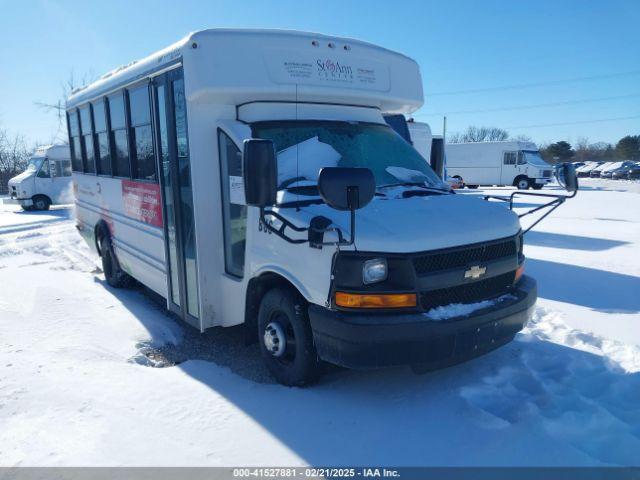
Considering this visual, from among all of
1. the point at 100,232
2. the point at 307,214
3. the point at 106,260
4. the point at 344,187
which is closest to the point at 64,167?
the point at 100,232

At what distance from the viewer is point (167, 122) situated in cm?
458

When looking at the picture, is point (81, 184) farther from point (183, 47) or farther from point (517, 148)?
point (517, 148)

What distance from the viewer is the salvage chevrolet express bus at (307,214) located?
3.10m

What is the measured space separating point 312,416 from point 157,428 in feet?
3.49

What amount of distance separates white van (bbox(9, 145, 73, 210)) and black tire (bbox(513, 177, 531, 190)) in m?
26.4

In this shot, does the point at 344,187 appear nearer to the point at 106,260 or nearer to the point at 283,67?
the point at 283,67

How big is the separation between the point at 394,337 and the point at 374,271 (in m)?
0.45

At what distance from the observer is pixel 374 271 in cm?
311

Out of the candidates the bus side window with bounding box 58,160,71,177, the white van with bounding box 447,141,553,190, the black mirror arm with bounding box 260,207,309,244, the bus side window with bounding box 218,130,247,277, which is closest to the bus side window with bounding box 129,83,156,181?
the bus side window with bounding box 218,130,247,277

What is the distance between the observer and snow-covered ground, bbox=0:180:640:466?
2.88 m

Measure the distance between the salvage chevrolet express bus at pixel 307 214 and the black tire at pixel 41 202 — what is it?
17.0m

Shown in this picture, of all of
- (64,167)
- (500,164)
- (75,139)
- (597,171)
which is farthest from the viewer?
(597,171)

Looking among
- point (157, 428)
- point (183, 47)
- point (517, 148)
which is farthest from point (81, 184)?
point (517, 148)

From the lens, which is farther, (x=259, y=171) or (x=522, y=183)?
(x=522, y=183)
